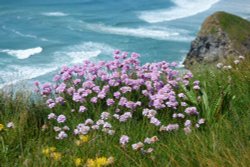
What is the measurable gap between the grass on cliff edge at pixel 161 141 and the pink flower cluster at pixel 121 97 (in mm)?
164

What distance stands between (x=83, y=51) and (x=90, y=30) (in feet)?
21.1

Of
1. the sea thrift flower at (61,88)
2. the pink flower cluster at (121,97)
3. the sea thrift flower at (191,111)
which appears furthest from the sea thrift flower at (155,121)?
the sea thrift flower at (61,88)

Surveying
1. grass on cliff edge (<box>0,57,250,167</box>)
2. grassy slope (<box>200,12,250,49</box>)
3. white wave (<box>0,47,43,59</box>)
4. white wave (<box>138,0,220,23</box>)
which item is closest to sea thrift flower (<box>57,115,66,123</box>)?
grass on cliff edge (<box>0,57,250,167</box>)

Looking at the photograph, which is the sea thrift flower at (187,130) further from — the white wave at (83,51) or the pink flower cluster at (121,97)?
the white wave at (83,51)

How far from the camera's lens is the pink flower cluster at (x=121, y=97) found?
651 centimetres

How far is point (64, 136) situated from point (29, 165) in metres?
0.93

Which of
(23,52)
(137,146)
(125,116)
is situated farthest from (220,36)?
(137,146)

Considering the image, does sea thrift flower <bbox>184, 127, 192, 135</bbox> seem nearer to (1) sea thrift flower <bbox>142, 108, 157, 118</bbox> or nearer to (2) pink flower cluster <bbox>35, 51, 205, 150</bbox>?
(2) pink flower cluster <bbox>35, 51, 205, 150</bbox>

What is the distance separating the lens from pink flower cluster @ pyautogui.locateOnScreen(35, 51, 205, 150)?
21.4ft

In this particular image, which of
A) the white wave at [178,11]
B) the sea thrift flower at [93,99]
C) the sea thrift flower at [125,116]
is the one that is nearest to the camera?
the sea thrift flower at [125,116]

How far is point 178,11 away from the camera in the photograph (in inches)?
1818

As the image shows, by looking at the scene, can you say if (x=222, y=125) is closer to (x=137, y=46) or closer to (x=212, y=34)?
(x=212, y=34)

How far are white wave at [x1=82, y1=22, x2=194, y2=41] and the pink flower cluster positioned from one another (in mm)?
26641

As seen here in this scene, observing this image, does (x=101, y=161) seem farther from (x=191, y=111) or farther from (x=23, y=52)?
(x=23, y=52)
